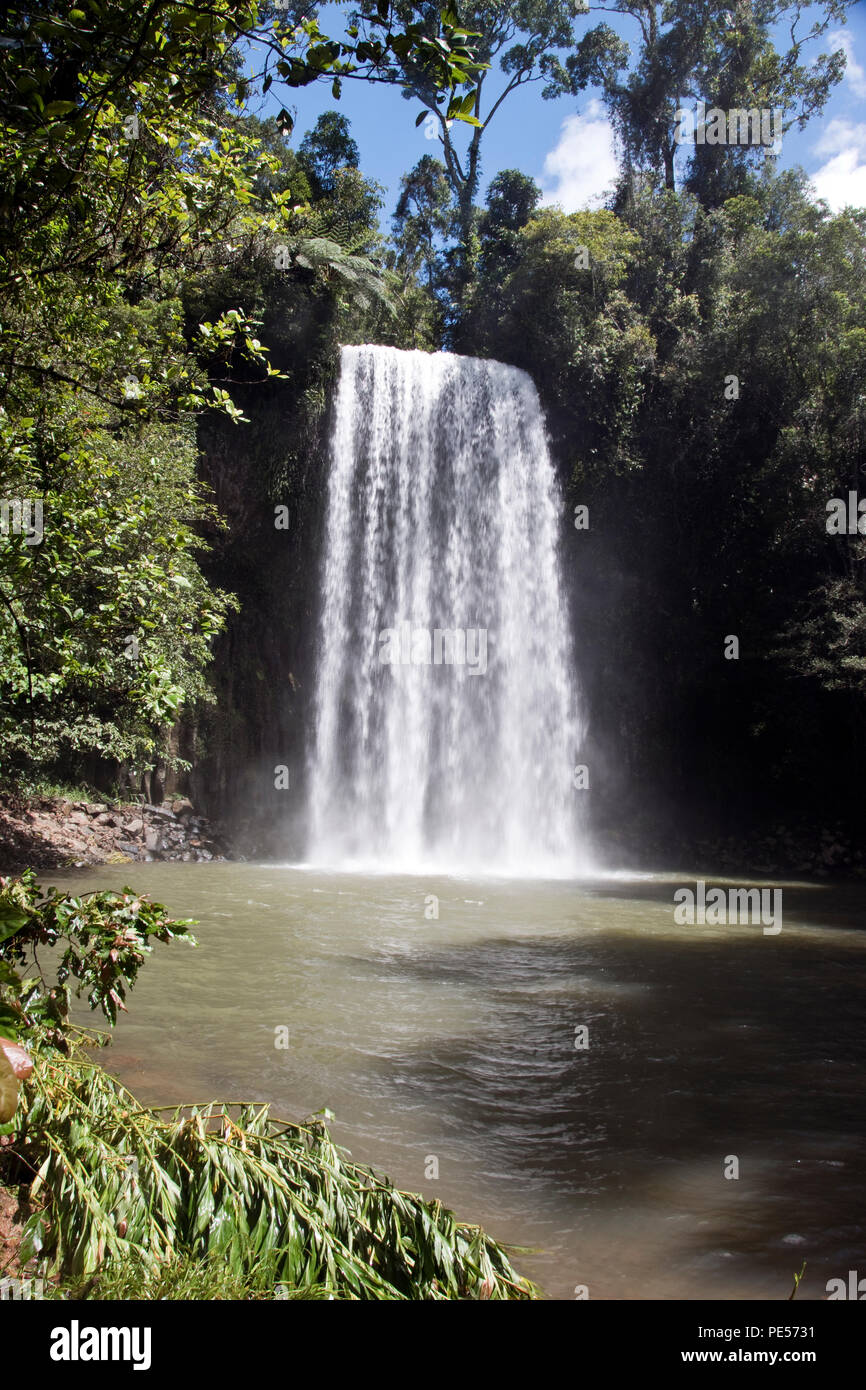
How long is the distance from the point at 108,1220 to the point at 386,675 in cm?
1761

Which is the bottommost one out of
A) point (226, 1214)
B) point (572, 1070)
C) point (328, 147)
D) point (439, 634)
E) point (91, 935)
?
point (572, 1070)

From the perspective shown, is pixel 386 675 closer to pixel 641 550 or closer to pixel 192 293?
pixel 641 550

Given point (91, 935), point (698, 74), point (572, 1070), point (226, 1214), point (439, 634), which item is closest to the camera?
point (226, 1214)

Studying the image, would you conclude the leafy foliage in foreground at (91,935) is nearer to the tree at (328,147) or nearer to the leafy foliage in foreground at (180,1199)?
the leafy foliage in foreground at (180,1199)

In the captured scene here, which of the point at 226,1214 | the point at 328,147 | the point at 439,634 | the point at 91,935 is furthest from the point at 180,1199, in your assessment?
the point at 328,147

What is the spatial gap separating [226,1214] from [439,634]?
17.7 m

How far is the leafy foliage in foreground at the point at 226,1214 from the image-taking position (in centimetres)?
246

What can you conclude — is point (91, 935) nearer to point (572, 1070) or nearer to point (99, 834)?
point (572, 1070)

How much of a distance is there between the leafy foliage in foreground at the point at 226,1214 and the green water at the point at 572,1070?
101 centimetres

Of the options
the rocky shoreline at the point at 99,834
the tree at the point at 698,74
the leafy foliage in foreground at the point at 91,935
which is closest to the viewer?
the leafy foliage in foreground at the point at 91,935

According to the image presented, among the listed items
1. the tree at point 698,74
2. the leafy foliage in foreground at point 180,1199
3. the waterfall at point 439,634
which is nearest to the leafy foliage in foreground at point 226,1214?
the leafy foliage in foreground at point 180,1199

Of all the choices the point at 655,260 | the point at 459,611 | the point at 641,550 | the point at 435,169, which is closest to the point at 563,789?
the point at 459,611

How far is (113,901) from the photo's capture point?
10.3 ft

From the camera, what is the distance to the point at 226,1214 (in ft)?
8.64
